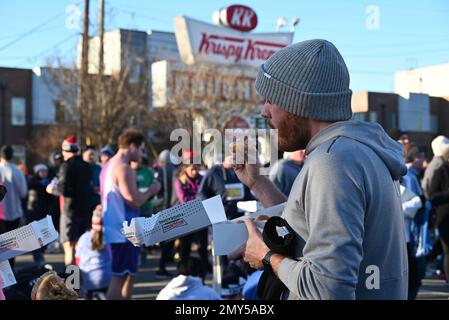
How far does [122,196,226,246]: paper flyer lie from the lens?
216 cm

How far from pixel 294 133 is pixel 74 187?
21.5 ft

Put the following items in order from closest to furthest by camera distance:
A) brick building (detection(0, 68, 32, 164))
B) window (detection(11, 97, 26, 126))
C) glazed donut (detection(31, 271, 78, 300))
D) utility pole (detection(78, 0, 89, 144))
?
glazed donut (detection(31, 271, 78, 300))
utility pole (detection(78, 0, 89, 144))
brick building (detection(0, 68, 32, 164))
window (detection(11, 97, 26, 126))

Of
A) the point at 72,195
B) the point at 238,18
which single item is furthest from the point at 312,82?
the point at 238,18

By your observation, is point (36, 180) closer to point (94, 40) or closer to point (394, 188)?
point (394, 188)

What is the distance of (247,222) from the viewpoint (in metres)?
2.15

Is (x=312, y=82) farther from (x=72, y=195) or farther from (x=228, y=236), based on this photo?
(x=72, y=195)

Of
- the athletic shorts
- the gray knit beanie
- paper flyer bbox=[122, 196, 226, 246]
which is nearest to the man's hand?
paper flyer bbox=[122, 196, 226, 246]

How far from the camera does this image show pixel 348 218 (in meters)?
1.73

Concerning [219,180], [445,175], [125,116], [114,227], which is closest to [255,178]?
[114,227]

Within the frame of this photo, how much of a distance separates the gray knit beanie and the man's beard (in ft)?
0.13

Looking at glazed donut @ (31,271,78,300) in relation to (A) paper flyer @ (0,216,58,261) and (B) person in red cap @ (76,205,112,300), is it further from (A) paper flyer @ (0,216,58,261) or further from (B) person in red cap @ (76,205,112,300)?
(B) person in red cap @ (76,205,112,300)

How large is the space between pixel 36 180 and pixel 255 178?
29.0ft

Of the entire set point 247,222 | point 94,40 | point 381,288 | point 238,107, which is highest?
point 94,40

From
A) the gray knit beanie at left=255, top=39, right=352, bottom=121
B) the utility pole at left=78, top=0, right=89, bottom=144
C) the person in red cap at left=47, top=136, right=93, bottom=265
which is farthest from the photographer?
the utility pole at left=78, top=0, right=89, bottom=144
